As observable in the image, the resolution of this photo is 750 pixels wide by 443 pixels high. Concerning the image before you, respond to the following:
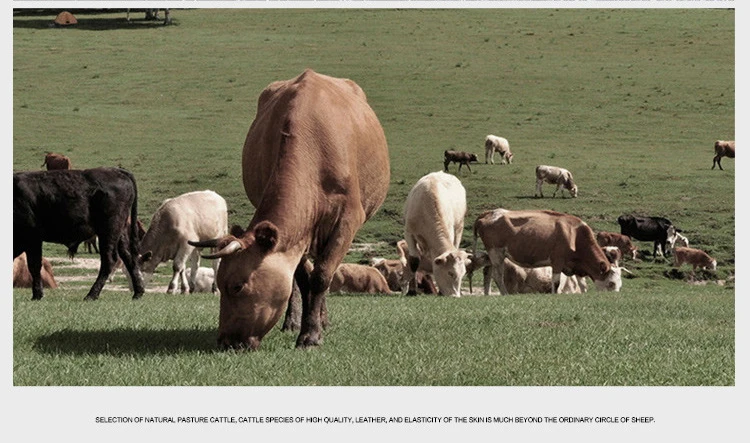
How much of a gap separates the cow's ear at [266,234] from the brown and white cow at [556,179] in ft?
104

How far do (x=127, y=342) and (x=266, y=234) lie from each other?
6.19ft

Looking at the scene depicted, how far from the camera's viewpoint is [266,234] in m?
8.54

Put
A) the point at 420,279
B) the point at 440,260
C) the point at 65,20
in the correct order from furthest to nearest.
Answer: the point at 65,20 → the point at 420,279 → the point at 440,260

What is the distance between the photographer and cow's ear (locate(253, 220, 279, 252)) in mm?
8523

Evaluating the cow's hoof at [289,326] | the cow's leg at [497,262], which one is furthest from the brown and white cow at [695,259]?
the cow's hoof at [289,326]

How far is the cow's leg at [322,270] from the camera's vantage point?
367 inches

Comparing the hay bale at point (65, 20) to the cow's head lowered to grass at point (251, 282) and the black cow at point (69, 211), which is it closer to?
the black cow at point (69, 211)

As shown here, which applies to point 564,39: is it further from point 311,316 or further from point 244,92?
point 311,316

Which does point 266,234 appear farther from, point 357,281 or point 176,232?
point 357,281

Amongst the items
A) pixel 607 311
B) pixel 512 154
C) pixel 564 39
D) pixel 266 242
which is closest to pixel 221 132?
pixel 512 154

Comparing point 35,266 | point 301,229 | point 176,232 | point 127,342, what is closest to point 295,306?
point 127,342

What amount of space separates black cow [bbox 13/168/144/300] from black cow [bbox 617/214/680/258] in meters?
20.5

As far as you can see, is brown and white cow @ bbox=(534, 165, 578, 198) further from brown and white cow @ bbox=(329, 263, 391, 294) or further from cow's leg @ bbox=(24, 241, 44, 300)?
cow's leg @ bbox=(24, 241, 44, 300)

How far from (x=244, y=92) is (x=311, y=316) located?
1930 inches
